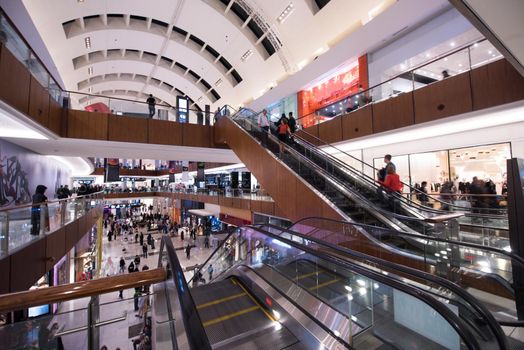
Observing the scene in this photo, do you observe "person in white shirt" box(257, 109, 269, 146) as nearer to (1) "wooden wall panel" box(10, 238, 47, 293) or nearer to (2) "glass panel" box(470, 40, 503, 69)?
(2) "glass panel" box(470, 40, 503, 69)

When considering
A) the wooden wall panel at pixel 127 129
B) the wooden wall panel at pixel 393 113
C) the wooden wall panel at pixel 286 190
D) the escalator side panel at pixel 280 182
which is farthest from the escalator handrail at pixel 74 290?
the wooden wall panel at pixel 127 129

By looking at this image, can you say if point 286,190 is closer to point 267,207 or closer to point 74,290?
point 267,207

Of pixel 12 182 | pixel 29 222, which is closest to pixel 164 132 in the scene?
pixel 12 182

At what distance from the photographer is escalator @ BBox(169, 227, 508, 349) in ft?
5.61

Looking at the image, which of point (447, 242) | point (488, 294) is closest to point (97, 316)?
point (447, 242)

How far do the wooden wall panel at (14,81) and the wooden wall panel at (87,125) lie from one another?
378 cm

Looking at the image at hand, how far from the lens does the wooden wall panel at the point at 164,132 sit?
11852mm

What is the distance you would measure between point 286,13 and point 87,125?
48.3 ft

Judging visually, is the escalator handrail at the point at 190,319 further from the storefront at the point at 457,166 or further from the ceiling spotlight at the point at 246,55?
the ceiling spotlight at the point at 246,55

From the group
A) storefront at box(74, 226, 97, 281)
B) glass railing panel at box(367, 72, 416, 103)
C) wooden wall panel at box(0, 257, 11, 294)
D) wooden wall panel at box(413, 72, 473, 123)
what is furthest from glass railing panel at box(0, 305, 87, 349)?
storefront at box(74, 226, 97, 281)

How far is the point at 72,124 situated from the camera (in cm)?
1005

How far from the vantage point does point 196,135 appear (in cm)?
1303

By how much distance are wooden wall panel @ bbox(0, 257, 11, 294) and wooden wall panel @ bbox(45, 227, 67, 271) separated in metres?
1.88

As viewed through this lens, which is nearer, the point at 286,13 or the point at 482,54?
the point at 482,54
